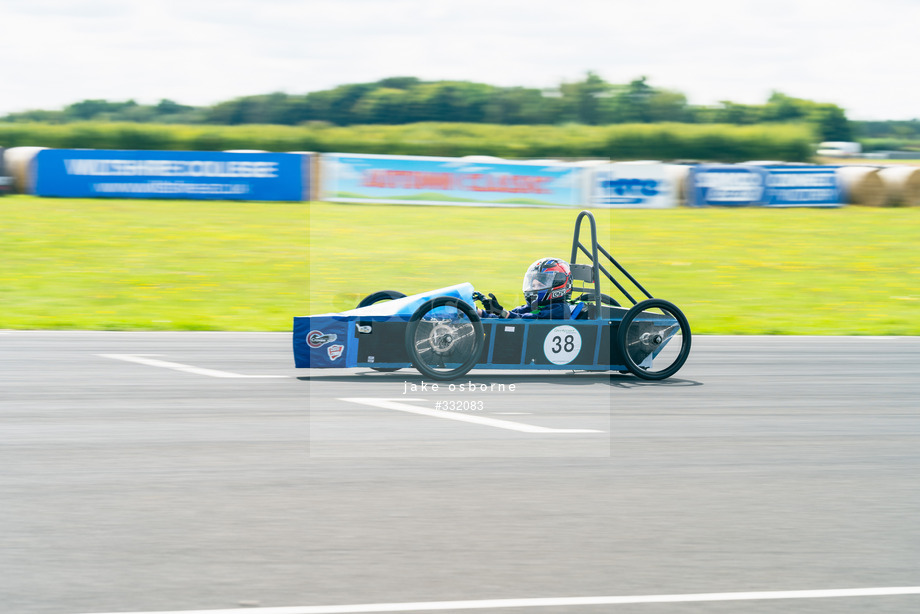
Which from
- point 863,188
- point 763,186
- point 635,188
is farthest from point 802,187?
point 635,188

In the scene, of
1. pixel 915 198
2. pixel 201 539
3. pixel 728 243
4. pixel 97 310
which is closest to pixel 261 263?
pixel 97 310

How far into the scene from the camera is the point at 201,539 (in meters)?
4.35

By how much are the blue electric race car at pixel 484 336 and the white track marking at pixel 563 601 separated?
14.2ft

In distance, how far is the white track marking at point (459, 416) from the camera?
6.70 m

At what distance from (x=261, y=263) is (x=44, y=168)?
10.7m

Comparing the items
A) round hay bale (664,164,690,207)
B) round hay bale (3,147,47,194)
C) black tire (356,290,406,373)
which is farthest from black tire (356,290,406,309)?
round hay bale (664,164,690,207)

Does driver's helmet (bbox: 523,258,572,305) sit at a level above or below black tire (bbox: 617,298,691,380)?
above

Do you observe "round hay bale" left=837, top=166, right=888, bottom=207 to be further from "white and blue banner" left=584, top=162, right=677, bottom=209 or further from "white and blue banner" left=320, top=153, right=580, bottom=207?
"white and blue banner" left=320, top=153, right=580, bottom=207

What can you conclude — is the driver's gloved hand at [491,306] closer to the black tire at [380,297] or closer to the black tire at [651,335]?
the black tire at [380,297]

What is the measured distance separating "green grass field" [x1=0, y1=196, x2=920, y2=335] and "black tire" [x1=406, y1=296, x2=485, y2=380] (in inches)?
35.5

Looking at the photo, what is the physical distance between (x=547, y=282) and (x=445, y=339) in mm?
983

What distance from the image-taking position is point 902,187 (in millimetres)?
29828

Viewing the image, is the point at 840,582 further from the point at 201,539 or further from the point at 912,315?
the point at 912,315

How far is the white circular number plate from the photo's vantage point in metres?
8.43
